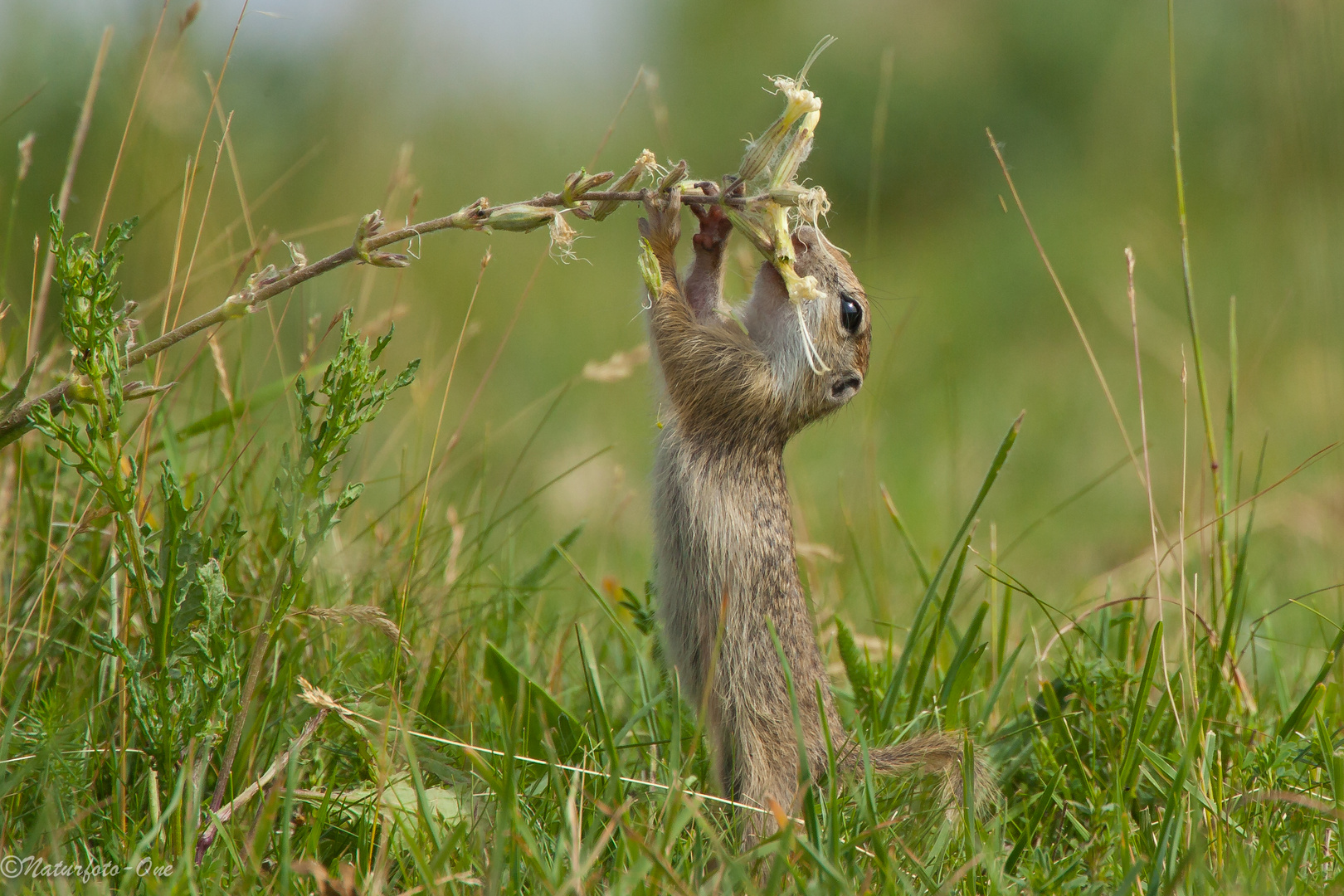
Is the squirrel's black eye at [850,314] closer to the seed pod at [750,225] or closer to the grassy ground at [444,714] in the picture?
the grassy ground at [444,714]

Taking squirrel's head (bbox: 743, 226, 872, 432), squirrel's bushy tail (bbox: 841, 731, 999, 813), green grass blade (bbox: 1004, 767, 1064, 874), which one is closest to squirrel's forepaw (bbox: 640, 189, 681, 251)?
squirrel's head (bbox: 743, 226, 872, 432)

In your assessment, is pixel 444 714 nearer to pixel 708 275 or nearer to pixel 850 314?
pixel 708 275

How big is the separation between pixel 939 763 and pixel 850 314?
1.33m

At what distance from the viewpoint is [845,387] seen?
11.0ft

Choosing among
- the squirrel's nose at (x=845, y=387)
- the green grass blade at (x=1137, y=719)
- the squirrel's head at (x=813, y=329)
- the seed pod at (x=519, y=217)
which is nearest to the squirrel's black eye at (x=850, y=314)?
the squirrel's head at (x=813, y=329)

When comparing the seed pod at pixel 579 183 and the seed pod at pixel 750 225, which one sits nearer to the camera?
the seed pod at pixel 579 183

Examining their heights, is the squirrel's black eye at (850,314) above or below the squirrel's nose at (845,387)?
above

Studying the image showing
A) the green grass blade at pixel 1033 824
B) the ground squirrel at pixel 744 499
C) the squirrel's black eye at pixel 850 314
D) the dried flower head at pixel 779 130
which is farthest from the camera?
the squirrel's black eye at pixel 850 314

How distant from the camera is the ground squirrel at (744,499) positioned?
288 cm

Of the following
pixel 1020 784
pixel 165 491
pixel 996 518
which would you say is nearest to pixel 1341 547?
pixel 996 518

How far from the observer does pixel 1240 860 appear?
214cm

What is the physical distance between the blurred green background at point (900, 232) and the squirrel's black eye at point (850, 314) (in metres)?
0.66

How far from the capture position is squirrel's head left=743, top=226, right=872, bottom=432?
318cm

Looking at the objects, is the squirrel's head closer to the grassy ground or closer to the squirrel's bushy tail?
the grassy ground
